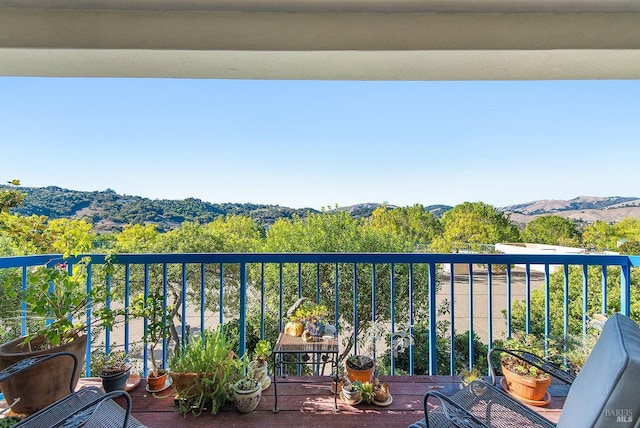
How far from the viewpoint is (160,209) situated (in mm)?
8352

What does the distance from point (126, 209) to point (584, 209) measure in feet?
61.8

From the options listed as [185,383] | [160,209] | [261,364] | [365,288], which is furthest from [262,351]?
[160,209]

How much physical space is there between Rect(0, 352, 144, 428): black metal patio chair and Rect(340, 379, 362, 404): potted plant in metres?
1.08

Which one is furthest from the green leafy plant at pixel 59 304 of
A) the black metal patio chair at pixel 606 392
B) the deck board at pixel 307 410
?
the black metal patio chair at pixel 606 392

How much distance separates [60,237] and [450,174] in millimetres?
12986

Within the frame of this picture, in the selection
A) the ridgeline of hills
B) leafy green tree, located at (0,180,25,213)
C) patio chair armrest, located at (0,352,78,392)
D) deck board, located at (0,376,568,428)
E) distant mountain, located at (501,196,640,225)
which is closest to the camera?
patio chair armrest, located at (0,352,78,392)

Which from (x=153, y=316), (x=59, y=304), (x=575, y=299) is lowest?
(x=575, y=299)

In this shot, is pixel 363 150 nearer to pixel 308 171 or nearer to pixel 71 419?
pixel 308 171

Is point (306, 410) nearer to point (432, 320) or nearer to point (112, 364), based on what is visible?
point (432, 320)

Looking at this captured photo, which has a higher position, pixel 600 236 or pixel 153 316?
pixel 153 316

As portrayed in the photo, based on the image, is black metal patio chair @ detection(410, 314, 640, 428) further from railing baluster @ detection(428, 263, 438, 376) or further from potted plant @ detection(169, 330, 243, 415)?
potted plant @ detection(169, 330, 243, 415)

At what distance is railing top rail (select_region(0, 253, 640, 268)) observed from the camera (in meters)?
2.05

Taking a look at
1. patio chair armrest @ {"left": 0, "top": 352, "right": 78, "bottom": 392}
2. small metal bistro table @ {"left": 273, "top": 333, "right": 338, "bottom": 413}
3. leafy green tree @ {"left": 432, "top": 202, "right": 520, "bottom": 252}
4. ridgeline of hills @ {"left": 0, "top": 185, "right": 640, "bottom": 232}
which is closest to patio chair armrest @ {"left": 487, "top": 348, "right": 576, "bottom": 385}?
small metal bistro table @ {"left": 273, "top": 333, "right": 338, "bottom": 413}

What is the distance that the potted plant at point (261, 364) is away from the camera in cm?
181
